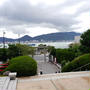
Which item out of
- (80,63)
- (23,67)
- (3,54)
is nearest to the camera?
(23,67)

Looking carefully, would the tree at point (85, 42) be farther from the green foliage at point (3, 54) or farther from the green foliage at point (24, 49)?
the green foliage at point (3, 54)

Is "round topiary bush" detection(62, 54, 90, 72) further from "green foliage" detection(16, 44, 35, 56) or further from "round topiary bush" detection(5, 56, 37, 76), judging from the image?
"green foliage" detection(16, 44, 35, 56)

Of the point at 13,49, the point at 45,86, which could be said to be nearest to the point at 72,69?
the point at 45,86

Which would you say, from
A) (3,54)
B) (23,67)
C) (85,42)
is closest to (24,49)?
(3,54)

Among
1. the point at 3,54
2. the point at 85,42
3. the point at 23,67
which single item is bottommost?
the point at 3,54

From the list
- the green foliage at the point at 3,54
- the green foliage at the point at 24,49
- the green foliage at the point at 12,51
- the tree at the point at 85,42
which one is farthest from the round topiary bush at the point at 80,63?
the green foliage at the point at 3,54

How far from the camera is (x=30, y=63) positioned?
588 centimetres

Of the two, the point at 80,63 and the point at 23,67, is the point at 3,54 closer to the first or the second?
the point at 23,67

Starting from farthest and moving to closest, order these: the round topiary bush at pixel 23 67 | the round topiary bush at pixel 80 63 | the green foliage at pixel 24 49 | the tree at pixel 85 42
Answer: the green foliage at pixel 24 49 → the tree at pixel 85 42 → the round topiary bush at pixel 80 63 → the round topiary bush at pixel 23 67

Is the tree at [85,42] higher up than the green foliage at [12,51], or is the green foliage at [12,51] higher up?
the tree at [85,42]

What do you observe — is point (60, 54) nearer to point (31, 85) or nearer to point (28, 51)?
point (28, 51)

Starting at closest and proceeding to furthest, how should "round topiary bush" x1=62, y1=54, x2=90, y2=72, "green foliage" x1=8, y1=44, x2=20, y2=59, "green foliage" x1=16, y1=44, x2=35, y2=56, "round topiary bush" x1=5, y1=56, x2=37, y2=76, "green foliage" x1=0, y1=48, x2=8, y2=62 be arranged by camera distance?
"round topiary bush" x1=5, y1=56, x2=37, y2=76 < "round topiary bush" x1=62, y1=54, x2=90, y2=72 < "green foliage" x1=8, y1=44, x2=20, y2=59 < "green foliage" x1=0, y1=48, x2=8, y2=62 < "green foliage" x1=16, y1=44, x2=35, y2=56

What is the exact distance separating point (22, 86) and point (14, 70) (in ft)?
4.92

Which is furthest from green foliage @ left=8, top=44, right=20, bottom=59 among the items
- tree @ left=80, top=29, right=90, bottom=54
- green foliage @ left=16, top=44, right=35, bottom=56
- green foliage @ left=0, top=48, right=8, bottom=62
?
tree @ left=80, top=29, right=90, bottom=54
